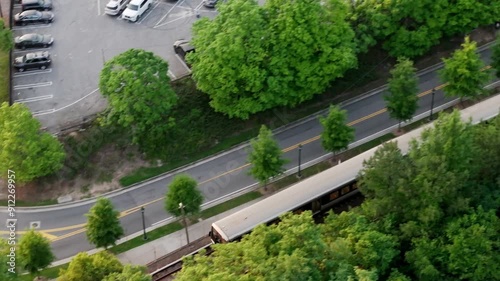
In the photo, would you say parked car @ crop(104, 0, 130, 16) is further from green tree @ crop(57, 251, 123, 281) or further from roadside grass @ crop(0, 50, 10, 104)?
green tree @ crop(57, 251, 123, 281)

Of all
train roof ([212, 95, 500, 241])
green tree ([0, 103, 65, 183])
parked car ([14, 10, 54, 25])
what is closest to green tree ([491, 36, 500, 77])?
train roof ([212, 95, 500, 241])

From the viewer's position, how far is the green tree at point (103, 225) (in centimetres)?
4712

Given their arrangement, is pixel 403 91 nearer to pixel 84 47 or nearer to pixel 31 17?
pixel 84 47

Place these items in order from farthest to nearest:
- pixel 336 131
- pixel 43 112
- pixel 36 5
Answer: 1. pixel 36 5
2. pixel 43 112
3. pixel 336 131

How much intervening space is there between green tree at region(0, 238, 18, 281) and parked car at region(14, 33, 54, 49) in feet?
81.6

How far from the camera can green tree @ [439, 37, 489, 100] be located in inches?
2173

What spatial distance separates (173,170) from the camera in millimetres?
55281

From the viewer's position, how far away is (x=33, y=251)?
45.3 m

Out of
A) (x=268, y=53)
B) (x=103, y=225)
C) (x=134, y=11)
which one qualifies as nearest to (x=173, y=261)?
(x=103, y=225)

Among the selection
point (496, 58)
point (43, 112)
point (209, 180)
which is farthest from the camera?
point (496, 58)

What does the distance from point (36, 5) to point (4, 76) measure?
10.4 metres

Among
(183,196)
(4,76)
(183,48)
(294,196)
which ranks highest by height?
(4,76)

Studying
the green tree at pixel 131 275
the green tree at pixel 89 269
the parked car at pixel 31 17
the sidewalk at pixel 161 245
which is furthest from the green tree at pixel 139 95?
the green tree at pixel 131 275

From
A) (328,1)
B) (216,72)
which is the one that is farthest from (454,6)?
(216,72)
